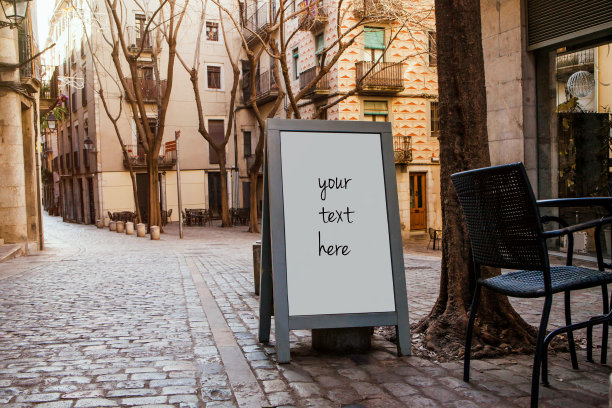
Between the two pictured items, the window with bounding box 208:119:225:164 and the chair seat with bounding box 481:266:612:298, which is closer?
the chair seat with bounding box 481:266:612:298

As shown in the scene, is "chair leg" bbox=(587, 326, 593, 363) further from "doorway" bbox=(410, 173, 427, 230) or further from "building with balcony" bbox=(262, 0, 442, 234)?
"doorway" bbox=(410, 173, 427, 230)

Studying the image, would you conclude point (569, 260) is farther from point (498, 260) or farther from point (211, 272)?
point (211, 272)

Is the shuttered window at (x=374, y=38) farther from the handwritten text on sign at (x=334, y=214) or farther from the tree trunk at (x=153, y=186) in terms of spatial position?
the handwritten text on sign at (x=334, y=214)

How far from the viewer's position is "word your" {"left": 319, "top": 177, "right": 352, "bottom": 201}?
13.9 ft

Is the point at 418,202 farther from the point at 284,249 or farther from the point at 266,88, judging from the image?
the point at 284,249

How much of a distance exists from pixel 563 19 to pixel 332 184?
7.13 meters

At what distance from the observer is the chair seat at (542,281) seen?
298 cm

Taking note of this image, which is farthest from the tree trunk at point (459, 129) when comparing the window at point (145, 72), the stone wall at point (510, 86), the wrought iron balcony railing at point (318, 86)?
the window at point (145, 72)

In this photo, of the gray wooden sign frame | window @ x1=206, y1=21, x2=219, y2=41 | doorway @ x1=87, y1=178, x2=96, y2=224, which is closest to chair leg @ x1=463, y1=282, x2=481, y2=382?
the gray wooden sign frame

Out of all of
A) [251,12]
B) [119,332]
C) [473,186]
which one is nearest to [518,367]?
[473,186]

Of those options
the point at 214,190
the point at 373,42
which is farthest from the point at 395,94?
the point at 214,190

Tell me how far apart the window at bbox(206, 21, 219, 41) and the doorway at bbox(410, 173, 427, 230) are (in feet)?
58.4

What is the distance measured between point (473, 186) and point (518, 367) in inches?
50.3

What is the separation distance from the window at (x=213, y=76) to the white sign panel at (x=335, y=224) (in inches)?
1450
